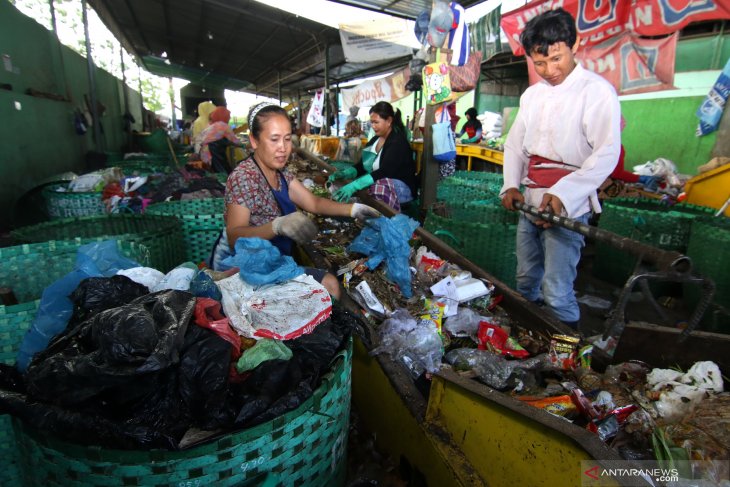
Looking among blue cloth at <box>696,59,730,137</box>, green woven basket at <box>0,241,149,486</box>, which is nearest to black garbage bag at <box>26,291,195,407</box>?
green woven basket at <box>0,241,149,486</box>

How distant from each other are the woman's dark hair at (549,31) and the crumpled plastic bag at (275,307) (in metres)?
Result: 1.88

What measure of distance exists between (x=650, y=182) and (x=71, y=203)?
26.0 feet

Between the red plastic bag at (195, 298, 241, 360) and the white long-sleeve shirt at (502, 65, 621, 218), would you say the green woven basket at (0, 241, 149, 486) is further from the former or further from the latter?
the white long-sleeve shirt at (502, 65, 621, 218)

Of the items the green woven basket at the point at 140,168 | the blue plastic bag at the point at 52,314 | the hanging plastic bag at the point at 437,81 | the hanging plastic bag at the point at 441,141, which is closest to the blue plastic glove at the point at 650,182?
the hanging plastic bag at the point at 441,141

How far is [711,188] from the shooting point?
4.73 m

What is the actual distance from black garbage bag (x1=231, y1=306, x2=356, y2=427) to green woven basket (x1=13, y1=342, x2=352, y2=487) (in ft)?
0.11

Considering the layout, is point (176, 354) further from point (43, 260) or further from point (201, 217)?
point (201, 217)

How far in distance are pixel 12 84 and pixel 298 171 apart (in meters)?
4.29

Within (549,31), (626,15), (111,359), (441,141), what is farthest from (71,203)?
(626,15)

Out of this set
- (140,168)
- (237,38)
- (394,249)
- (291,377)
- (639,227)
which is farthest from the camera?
(237,38)

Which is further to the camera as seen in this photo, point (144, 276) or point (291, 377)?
point (144, 276)

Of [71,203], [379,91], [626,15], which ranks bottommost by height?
[71,203]

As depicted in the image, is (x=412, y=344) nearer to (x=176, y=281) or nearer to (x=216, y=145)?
(x=176, y=281)

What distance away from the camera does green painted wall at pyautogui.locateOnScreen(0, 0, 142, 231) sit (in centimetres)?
537
